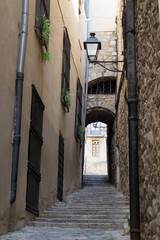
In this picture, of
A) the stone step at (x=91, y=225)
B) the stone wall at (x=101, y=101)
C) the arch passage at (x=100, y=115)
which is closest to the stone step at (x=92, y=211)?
the stone step at (x=91, y=225)

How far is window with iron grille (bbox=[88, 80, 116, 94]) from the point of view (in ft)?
53.9

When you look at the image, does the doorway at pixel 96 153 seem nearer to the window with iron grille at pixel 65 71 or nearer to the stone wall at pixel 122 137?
the stone wall at pixel 122 137

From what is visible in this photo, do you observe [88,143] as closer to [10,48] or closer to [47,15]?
[47,15]

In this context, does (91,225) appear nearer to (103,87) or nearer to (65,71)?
(65,71)

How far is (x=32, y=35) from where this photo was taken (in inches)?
248

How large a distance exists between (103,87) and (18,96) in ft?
37.5

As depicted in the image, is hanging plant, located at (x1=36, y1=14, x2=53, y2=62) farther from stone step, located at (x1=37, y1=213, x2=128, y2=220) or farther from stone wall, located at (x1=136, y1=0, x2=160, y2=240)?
stone step, located at (x1=37, y1=213, x2=128, y2=220)

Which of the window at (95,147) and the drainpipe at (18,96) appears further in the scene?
the window at (95,147)

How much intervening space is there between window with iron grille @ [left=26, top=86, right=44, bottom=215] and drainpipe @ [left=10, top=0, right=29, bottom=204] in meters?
0.97

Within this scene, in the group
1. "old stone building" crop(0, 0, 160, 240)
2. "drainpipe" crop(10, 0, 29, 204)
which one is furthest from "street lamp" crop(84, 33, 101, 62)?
"drainpipe" crop(10, 0, 29, 204)

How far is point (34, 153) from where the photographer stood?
6516 mm

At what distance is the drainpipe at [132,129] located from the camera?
4176mm

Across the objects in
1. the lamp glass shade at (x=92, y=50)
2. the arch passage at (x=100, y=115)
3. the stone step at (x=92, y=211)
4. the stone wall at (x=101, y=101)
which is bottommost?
the stone step at (x=92, y=211)

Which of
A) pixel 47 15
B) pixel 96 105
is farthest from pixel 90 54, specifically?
pixel 96 105
